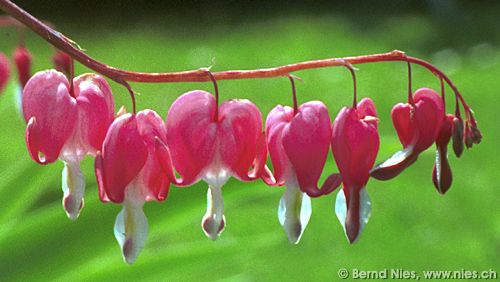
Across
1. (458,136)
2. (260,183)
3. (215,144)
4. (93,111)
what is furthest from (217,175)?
(260,183)

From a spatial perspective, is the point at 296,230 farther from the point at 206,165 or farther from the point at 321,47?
the point at 321,47

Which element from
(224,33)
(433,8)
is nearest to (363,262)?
(224,33)

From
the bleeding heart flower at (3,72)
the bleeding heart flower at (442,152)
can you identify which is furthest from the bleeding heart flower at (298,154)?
the bleeding heart flower at (3,72)

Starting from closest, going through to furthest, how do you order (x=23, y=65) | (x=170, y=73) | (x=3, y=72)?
(x=170, y=73)
(x=23, y=65)
(x=3, y=72)

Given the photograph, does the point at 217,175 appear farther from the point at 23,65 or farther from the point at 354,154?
the point at 23,65

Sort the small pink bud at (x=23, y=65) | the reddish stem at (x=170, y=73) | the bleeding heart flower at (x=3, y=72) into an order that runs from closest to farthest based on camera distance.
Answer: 1. the reddish stem at (x=170, y=73)
2. the small pink bud at (x=23, y=65)
3. the bleeding heart flower at (x=3, y=72)

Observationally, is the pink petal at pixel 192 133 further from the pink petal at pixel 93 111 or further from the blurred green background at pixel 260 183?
the blurred green background at pixel 260 183
